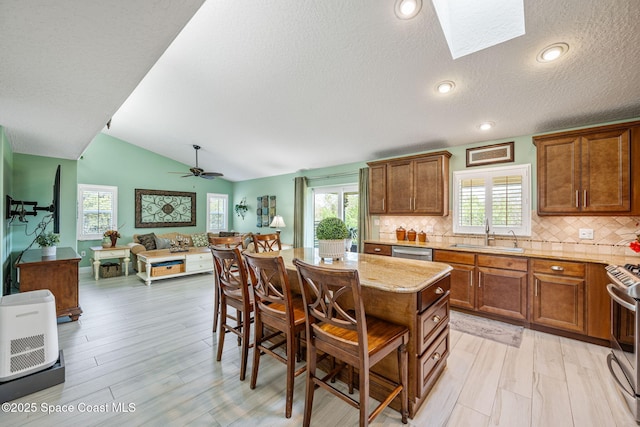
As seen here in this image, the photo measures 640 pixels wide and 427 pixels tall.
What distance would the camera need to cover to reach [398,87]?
9.64 feet

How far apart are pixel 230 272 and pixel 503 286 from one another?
10.5ft

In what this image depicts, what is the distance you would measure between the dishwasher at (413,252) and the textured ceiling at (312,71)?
170cm

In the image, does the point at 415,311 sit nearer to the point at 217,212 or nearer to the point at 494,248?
the point at 494,248

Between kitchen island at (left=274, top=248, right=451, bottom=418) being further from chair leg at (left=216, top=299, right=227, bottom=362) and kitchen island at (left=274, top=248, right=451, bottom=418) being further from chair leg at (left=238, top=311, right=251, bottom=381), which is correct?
chair leg at (left=216, top=299, right=227, bottom=362)

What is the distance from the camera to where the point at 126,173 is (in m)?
6.77

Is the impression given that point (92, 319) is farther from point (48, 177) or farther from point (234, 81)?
point (234, 81)

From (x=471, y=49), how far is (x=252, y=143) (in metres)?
4.06

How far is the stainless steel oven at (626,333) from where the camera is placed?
1770 millimetres

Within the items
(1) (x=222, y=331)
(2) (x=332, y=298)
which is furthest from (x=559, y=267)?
(1) (x=222, y=331)

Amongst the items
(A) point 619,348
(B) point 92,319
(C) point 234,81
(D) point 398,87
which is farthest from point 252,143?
(A) point 619,348

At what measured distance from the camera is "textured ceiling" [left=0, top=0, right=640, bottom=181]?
1.63 meters

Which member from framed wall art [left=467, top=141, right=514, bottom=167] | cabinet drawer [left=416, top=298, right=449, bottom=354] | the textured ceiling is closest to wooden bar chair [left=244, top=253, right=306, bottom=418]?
cabinet drawer [left=416, top=298, right=449, bottom=354]

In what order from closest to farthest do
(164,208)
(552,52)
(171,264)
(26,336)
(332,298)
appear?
1. (332,298)
2. (26,336)
3. (552,52)
4. (171,264)
5. (164,208)

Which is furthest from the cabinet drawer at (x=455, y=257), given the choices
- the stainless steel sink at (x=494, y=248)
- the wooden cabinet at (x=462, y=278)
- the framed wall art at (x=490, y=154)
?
the framed wall art at (x=490, y=154)
